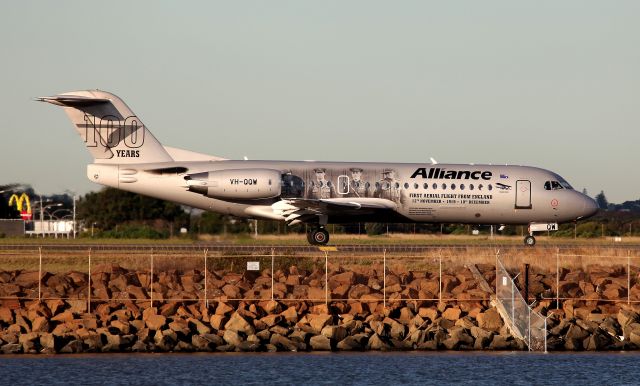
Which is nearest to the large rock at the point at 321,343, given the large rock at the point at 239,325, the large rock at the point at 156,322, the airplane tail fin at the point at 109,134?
the large rock at the point at 239,325

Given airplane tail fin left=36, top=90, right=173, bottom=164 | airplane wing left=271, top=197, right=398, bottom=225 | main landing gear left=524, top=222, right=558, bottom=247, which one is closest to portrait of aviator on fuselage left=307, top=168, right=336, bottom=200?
airplane wing left=271, top=197, right=398, bottom=225

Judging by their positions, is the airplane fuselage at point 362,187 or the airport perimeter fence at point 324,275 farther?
the airplane fuselage at point 362,187

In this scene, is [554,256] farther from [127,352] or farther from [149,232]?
[149,232]

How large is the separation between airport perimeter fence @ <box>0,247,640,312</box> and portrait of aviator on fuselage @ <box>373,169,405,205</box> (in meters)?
5.40

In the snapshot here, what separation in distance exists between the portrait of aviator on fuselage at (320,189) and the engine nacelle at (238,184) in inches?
54.3

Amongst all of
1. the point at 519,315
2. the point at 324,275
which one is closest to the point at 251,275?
the point at 324,275

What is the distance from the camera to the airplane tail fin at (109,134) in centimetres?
5141

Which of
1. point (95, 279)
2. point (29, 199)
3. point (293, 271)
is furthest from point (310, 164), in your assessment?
point (29, 199)

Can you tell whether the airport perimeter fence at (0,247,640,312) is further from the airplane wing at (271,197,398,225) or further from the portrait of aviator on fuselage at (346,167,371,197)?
the portrait of aviator on fuselage at (346,167,371,197)

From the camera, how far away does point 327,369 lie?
3019cm

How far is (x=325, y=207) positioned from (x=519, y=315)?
51.8 feet

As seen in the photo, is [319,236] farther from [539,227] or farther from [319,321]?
[319,321]

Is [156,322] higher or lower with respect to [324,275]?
lower

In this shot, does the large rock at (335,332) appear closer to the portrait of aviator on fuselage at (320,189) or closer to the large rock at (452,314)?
the large rock at (452,314)
